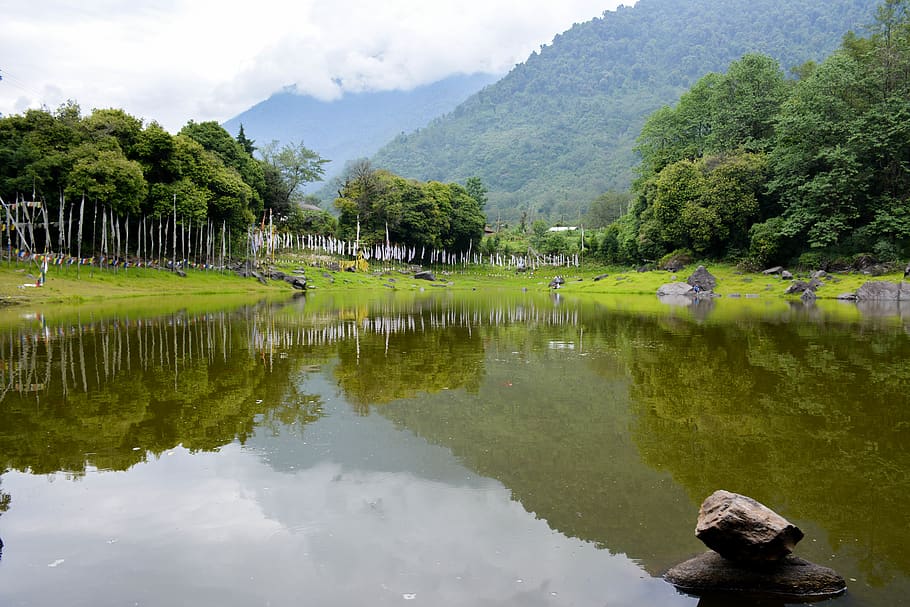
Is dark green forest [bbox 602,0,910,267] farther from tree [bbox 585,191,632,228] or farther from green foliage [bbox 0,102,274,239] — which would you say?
tree [bbox 585,191,632,228]

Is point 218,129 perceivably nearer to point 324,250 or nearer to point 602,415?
point 324,250

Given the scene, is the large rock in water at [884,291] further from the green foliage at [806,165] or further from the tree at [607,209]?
the tree at [607,209]

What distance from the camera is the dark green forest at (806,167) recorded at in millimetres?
46875

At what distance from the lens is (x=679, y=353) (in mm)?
15641

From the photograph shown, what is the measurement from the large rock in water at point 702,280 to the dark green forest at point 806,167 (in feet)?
16.7

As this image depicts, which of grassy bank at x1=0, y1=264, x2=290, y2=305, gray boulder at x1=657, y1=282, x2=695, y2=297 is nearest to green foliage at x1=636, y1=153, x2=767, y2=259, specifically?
gray boulder at x1=657, y1=282, x2=695, y2=297

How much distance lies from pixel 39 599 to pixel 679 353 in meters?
14.8

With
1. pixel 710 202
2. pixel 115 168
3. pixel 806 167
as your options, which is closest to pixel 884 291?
pixel 806 167

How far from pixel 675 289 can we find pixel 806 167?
16158 millimetres

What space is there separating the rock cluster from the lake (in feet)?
0.52

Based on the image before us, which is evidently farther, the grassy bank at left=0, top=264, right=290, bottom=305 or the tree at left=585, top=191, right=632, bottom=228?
the tree at left=585, top=191, right=632, bottom=228

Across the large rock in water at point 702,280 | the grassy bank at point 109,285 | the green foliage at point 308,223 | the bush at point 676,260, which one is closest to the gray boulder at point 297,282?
the grassy bank at point 109,285

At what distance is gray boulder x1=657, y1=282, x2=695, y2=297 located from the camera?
49747mm

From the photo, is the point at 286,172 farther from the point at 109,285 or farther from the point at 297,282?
the point at 109,285
